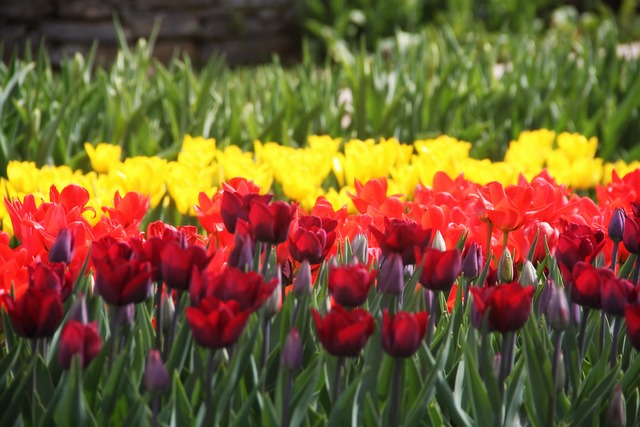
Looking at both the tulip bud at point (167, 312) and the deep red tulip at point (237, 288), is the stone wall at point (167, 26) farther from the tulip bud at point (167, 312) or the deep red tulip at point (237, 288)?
the deep red tulip at point (237, 288)

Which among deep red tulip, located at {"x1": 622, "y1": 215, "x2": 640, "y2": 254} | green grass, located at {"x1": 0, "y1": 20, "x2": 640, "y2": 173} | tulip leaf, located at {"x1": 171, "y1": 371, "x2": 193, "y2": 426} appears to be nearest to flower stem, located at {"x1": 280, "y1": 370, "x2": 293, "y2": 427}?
tulip leaf, located at {"x1": 171, "y1": 371, "x2": 193, "y2": 426}

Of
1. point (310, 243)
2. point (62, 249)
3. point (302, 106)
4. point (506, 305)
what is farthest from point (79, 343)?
point (302, 106)

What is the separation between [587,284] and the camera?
3.90 feet

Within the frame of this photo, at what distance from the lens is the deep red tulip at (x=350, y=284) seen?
1121 millimetres

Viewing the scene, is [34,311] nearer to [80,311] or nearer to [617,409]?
[80,311]

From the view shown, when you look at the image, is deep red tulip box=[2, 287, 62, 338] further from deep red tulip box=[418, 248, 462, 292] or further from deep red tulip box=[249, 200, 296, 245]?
deep red tulip box=[418, 248, 462, 292]

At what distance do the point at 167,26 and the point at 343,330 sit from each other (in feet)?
25.0

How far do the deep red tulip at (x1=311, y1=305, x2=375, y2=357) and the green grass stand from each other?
184cm

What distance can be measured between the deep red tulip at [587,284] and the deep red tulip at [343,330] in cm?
33

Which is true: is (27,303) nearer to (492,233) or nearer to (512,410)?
(512,410)

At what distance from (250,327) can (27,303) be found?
314 mm

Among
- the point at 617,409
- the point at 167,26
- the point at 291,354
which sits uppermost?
the point at 167,26

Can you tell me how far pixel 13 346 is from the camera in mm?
1208

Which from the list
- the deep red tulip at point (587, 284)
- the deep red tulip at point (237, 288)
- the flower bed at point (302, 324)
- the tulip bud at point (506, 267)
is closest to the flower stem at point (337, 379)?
the flower bed at point (302, 324)
